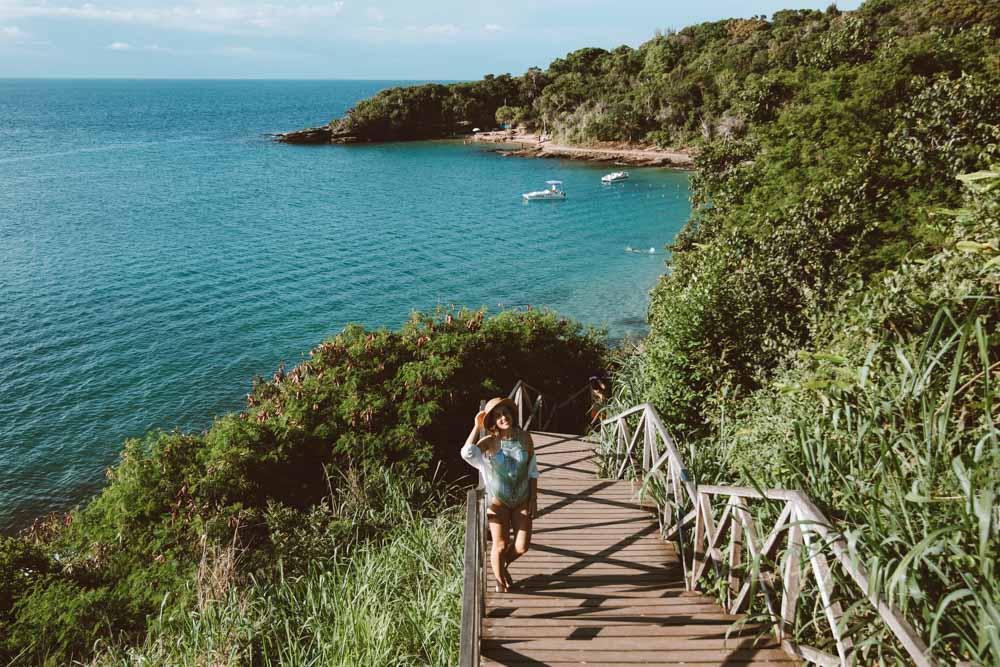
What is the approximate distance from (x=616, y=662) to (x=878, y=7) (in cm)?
6509

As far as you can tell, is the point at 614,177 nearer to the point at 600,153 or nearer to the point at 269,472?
the point at 600,153

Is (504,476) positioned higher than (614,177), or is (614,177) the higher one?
(504,476)

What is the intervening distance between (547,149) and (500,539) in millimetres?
70340

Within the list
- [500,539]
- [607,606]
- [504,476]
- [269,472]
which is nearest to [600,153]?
[269,472]

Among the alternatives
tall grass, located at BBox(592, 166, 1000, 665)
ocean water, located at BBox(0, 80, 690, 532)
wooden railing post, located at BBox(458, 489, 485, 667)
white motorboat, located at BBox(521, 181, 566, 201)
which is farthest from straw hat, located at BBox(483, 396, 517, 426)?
white motorboat, located at BBox(521, 181, 566, 201)

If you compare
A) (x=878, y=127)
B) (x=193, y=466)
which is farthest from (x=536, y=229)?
(x=193, y=466)

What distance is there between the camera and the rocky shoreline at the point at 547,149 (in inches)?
2422

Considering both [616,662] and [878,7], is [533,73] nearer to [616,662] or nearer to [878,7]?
[878,7]

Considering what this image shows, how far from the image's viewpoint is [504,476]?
4711 mm

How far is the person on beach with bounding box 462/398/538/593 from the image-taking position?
15.3 feet

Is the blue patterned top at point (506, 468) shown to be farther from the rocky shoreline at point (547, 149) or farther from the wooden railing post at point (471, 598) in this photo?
the rocky shoreline at point (547, 149)

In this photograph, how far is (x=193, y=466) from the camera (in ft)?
30.8

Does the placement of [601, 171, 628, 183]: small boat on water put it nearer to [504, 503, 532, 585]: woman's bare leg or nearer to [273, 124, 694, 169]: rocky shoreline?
[273, 124, 694, 169]: rocky shoreline

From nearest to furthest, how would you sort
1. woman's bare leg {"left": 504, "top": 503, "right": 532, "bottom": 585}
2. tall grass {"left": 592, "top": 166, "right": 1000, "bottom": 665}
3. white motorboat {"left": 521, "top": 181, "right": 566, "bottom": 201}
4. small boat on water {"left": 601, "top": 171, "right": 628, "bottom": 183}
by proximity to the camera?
1. tall grass {"left": 592, "top": 166, "right": 1000, "bottom": 665}
2. woman's bare leg {"left": 504, "top": 503, "right": 532, "bottom": 585}
3. white motorboat {"left": 521, "top": 181, "right": 566, "bottom": 201}
4. small boat on water {"left": 601, "top": 171, "right": 628, "bottom": 183}
